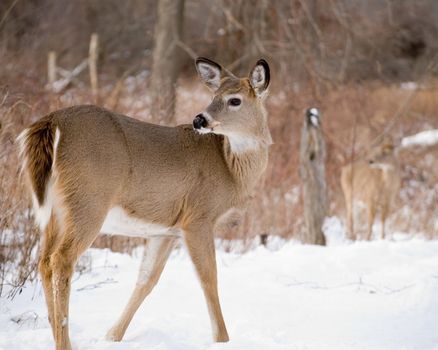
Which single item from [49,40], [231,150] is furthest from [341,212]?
[49,40]

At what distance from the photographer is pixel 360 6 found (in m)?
19.4

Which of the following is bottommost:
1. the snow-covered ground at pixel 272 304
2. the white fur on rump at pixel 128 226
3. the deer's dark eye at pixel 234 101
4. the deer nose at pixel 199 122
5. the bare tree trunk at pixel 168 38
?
the snow-covered ground at pixel 272 304

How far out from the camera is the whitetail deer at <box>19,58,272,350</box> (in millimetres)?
4742

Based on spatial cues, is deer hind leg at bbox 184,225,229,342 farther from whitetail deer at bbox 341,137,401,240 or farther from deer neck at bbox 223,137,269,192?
whitetail deer at bbox 341,137,401,240

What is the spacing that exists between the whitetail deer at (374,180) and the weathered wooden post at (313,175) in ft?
7.20

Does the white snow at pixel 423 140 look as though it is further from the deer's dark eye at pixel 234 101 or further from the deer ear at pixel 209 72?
the deer's dark eye at pixel 234 101

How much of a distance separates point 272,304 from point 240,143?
147 cm

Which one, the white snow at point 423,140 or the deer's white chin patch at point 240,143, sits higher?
the white snow at point 423,140

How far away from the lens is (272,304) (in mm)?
6371

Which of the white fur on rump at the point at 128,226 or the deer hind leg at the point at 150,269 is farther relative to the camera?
the deer hind leg at the point at 150,269

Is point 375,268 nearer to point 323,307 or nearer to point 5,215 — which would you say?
point 323,307

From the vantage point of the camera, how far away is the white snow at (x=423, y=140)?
15234 millimetres

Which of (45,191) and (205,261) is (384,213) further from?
(45,191)

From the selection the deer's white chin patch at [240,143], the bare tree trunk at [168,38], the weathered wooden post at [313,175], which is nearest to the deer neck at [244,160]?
the deer's white chin patch at [240,143]
